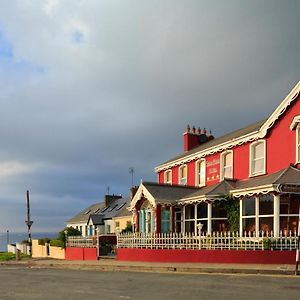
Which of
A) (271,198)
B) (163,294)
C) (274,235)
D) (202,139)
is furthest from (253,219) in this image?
(202,139)

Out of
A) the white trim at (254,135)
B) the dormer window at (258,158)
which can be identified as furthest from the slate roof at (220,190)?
the white trim at (254,135)

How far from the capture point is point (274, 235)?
20938 millimetres

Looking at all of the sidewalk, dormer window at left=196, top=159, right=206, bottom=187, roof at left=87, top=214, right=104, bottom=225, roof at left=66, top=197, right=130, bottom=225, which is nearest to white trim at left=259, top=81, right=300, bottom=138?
dormer window at left=196, top=159, right=206, bottom=187

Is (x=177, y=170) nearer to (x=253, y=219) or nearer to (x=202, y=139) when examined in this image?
(x=202, y=139)

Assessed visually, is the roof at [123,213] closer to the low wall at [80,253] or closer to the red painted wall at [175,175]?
the red painted wall at [175,175]

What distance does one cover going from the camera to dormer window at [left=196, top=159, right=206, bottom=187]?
32000mm

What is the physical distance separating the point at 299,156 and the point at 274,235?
4.48 meters

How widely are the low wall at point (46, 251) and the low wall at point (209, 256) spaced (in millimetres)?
12206

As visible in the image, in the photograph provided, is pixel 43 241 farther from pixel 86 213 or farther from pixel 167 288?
pixel 167 288

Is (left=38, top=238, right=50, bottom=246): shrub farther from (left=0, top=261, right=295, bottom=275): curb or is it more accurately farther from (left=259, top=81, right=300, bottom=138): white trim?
(left=259, top=81, right=300, bottom=138): white trim

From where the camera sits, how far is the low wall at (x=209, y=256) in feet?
65.5

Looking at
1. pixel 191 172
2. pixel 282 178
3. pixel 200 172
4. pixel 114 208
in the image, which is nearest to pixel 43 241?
pixel 114 208

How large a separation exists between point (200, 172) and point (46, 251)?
56.1 feet

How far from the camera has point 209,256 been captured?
2203cm
